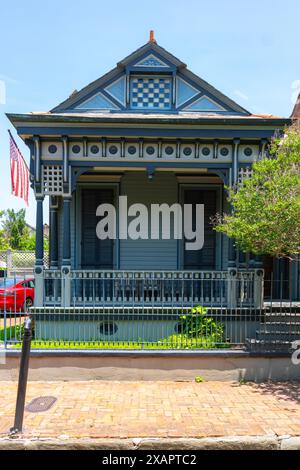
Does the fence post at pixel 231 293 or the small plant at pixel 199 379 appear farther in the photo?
the fence post at pixel 231 293

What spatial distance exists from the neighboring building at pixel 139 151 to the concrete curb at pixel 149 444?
3246 millimetres

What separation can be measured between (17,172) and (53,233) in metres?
1.92

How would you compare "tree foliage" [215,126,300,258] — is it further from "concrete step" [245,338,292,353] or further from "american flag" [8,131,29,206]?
"american flag" [8,131,29,206]

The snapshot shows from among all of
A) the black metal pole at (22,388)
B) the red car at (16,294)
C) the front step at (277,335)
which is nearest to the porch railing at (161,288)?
the front step at (277,335)

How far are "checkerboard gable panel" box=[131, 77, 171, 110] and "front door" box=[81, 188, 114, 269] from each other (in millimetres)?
2475

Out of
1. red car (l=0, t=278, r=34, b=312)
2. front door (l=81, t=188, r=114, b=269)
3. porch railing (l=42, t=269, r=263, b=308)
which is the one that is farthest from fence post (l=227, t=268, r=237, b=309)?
red car (l=0, t=278, r=34, b=312)

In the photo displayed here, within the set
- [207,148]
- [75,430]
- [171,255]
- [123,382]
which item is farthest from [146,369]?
[207,148]

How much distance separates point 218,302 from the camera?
8445 mm

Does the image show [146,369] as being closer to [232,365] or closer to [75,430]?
[232,365]

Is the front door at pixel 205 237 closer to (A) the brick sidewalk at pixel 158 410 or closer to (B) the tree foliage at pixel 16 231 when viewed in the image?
(A) the brick sidewalk at pixel 158 410

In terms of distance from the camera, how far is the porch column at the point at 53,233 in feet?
35.1

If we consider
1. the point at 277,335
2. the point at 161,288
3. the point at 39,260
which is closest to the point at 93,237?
the point at 39,260

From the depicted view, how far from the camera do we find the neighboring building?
816 centimetres

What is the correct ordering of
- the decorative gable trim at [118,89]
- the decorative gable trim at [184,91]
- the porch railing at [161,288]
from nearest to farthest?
the porch railing at [161,288] → the decorative gable trim at [118,89] → the decorative gable trim at [184,91]
